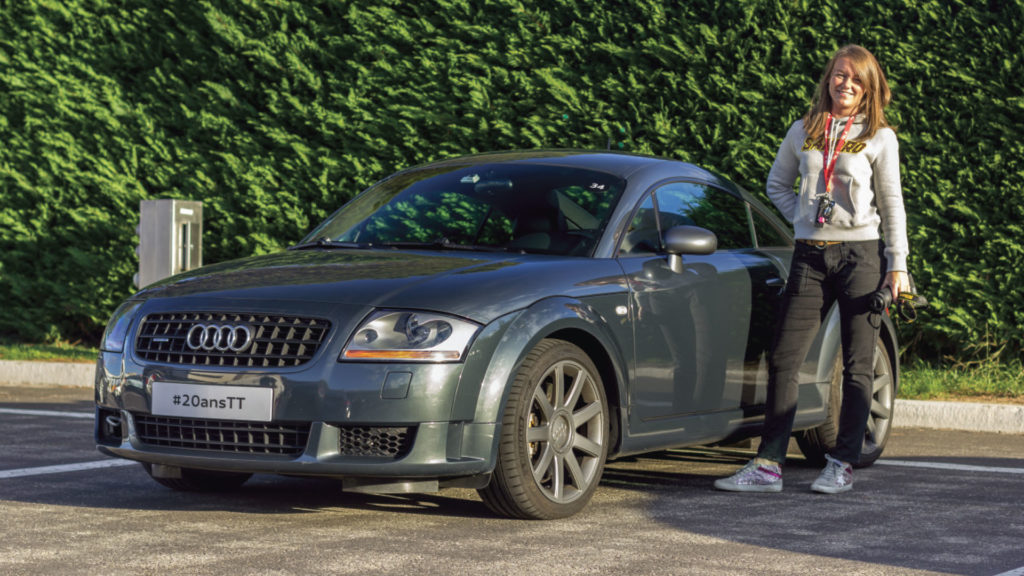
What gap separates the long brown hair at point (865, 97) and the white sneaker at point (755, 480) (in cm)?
152

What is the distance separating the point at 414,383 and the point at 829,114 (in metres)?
2.61

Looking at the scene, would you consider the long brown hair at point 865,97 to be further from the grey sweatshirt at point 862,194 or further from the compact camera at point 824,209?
the compact camera at point 824,209

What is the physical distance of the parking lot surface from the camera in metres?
4.79

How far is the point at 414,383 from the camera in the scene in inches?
204

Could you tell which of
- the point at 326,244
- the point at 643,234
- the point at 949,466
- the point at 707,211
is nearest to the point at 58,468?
the point at 326,244

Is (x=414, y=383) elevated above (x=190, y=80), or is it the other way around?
(x=190, y=80)

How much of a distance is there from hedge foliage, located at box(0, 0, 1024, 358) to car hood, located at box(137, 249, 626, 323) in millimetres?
4660

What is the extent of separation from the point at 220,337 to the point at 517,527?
129 centimetres

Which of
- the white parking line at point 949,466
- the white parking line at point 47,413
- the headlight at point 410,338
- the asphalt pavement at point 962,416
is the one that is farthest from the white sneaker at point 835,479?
the white parking line at point 47,413

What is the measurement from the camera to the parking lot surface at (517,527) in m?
4.79

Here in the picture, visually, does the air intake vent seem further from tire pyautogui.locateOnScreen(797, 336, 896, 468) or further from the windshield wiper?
tire pyautogui.locateOnScreen(797, 336, 896, 468)

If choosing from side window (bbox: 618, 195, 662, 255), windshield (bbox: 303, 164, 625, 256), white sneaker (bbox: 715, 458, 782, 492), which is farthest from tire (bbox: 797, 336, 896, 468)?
windshield (bbox: 303, 164, 625, 256)

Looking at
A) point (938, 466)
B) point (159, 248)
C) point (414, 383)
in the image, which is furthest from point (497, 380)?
point (159, 248)

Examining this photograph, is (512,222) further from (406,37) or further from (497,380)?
(406,37)
